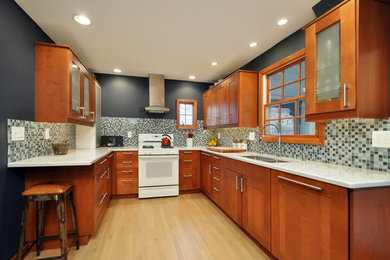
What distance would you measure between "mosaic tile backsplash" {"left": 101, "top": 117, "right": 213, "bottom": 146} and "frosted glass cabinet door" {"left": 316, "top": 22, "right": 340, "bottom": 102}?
10.3 feet

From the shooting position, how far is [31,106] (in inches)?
79.4

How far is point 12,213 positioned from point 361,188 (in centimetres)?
277

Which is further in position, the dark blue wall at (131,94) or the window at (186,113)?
the window at (186,113)

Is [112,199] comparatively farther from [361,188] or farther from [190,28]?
[361,188]

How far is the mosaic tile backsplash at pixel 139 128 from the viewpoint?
4.02m

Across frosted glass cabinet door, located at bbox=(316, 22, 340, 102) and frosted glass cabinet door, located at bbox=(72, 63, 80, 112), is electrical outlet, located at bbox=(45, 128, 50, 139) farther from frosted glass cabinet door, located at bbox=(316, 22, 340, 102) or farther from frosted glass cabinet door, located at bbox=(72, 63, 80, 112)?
frosted glass cabinet door, located at bbox=(316, 22, 340, 102)

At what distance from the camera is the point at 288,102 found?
248cm

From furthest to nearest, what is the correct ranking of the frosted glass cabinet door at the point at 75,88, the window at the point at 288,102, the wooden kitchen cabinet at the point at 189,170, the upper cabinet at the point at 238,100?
the wooden kitchen cabinet at the point at 189,170, the upper cabinet at the point at 238,100, the frosted glass cabinet door at the point at 75,88, the window at the point at 288,102

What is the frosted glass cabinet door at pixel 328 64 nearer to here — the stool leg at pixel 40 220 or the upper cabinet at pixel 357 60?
the upper cabinet at pixel 357 60

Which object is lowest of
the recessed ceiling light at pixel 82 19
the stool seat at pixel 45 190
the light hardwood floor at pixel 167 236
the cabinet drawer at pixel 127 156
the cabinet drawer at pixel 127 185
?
the light hardwood floor at pixel 167 236

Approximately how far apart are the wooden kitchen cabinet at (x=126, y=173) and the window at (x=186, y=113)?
1.35 m

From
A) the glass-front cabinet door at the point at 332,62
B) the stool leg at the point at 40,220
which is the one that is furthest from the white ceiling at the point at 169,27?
the stool leg at the point at 40,220

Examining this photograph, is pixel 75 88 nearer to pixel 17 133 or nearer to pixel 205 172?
pixel 17 133

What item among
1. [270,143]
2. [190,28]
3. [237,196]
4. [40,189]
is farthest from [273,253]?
[190,28]
